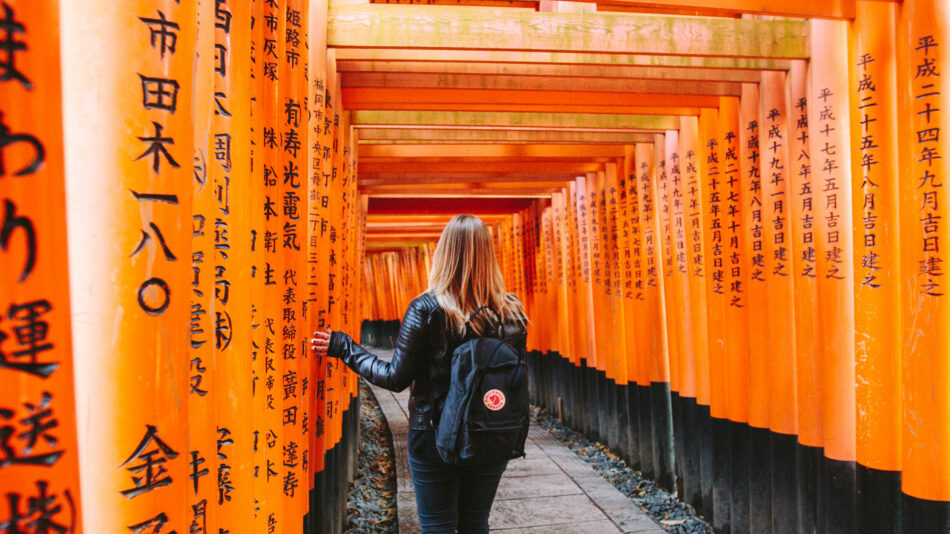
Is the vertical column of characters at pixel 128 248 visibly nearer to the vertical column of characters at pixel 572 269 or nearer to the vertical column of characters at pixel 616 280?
the vertical column of characters at pixel 616 280

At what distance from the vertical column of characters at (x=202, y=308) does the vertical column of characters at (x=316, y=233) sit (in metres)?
1.67

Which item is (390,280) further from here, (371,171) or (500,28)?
(500,28)

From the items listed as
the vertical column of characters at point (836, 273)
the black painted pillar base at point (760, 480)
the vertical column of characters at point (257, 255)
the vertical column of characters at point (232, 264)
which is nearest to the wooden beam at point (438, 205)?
the black painted pillar base at point (760, 480)

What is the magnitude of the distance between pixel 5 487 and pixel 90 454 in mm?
258

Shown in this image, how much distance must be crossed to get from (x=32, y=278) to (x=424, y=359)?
1.96 metres

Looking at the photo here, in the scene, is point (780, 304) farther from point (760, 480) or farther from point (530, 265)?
point (530, 265)

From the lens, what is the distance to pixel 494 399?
100 inches

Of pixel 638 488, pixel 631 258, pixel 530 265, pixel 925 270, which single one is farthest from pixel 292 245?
pixel 530 265

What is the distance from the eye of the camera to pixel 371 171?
824cm

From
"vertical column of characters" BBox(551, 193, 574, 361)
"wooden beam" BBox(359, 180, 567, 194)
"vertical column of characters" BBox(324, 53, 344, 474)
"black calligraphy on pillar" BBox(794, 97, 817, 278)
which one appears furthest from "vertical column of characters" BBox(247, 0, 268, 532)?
"vertical column of characters" BBox(551, 193, 574, 361)

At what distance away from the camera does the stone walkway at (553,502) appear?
5.02 meters

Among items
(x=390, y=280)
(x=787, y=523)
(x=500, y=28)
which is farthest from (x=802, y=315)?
(x=390, y=280)

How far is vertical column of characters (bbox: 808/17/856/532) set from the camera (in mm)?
3754

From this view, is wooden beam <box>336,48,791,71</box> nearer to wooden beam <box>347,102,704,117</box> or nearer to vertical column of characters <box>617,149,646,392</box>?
wooden beam <box>347,102,704,117</box>
